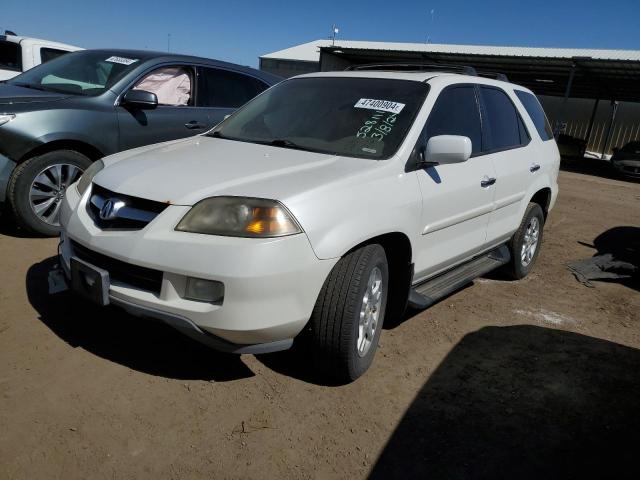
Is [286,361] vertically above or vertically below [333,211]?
below

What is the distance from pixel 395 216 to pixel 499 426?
3.86ft

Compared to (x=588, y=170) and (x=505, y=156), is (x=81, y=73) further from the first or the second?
(x=588, y=170)

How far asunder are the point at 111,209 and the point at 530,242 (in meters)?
3.85

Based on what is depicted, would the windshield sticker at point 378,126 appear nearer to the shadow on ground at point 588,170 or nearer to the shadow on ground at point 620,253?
the shadow on ground at point 620,253

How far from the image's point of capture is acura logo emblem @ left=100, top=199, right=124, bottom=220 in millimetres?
2537

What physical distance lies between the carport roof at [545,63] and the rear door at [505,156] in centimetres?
1141

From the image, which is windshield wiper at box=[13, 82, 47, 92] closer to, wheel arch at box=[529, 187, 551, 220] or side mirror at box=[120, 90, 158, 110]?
side mirror at box=[120, 90, 158, 110]

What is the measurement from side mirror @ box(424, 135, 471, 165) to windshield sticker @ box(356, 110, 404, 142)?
0.28 meters

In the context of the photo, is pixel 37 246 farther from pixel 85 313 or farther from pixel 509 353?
pixel 509 353

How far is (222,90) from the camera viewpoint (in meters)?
5.66

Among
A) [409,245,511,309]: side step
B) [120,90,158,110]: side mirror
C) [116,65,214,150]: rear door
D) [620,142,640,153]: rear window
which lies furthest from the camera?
[620,142,640,153]: rear window

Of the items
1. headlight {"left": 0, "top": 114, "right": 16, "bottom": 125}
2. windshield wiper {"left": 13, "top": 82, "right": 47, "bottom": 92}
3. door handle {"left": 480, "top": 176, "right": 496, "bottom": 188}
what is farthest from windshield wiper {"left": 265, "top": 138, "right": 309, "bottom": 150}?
windshield wiper {"left": 13, "top": 82, "right": 47, "bottom": 92}

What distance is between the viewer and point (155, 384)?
8.75 feet

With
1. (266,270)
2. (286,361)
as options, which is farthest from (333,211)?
(286,361)
